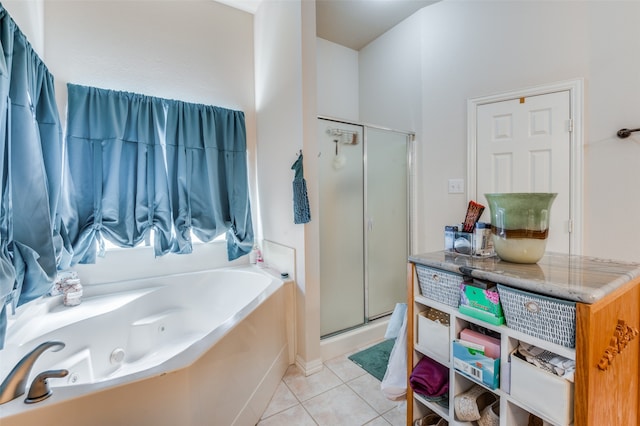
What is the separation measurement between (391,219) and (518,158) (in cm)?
107

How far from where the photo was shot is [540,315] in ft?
2.72

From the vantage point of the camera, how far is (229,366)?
1.33 meters

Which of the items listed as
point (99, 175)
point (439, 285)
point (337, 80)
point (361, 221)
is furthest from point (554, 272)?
point (337, 80)

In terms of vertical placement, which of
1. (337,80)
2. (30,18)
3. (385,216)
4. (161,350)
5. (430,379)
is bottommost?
(161,350)

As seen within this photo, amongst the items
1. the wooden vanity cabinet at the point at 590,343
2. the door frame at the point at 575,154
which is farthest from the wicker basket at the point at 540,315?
the door frame at the point at 575,154

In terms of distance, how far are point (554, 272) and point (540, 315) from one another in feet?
0.63

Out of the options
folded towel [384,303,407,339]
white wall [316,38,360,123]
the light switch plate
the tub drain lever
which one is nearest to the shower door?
the light switch plate

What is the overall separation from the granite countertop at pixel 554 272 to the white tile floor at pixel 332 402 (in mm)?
997

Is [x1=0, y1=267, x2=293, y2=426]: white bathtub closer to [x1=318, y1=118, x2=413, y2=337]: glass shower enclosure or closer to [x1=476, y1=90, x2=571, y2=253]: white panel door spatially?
[x1=318, y1=118, x2=413, y2=337]: glass shower enclosure

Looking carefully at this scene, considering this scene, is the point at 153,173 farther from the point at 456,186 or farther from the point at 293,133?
the point at 456,186

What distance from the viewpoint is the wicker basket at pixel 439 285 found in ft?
3.52

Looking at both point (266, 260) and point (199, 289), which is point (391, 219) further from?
point (199, 289)

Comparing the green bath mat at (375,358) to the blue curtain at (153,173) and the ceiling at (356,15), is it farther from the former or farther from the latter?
the ceiling at (356,15)

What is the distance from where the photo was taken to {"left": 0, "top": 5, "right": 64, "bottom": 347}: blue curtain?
3.77ft
